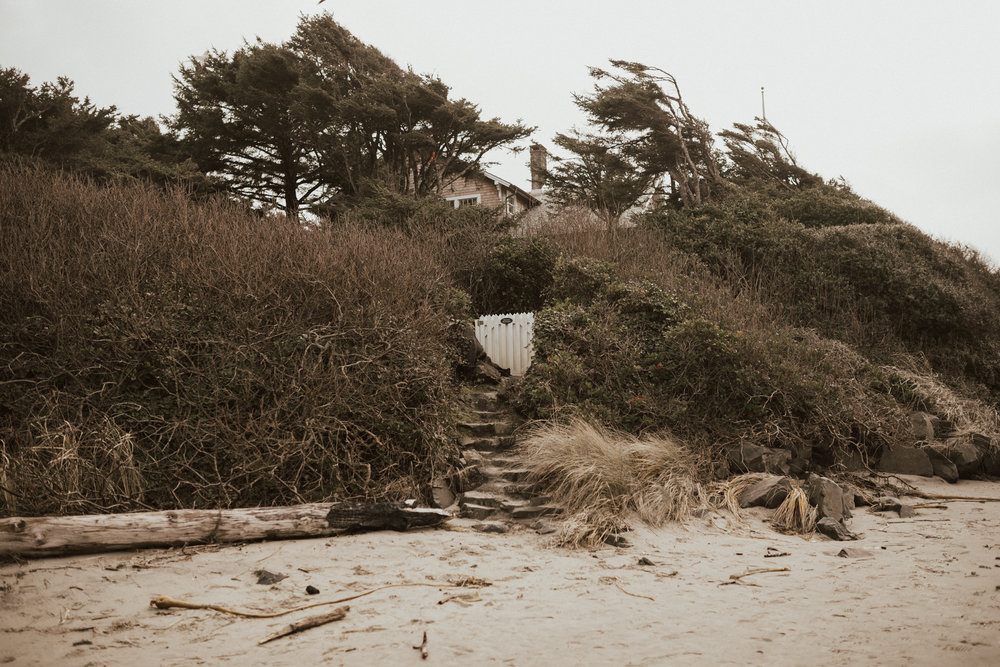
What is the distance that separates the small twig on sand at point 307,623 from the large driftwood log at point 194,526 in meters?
2.05

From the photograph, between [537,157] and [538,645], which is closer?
[538,645]

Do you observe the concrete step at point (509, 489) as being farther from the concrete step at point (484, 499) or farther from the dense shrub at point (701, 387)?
the dense shrub at point (701, 387)

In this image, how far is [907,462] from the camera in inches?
368

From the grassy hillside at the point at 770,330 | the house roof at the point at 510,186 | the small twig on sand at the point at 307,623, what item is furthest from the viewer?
the house roof at the point at 510,186

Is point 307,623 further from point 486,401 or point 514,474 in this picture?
point 486,401

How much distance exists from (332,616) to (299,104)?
15.3 metres

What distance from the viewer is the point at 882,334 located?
13.4 meters

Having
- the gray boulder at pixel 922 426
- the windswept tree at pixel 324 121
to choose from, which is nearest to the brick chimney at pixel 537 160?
the windswept tree at pixel 324 121

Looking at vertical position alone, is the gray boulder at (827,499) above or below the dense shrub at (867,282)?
below

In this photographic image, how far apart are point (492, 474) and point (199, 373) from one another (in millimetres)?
3419

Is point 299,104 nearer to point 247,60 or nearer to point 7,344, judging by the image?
point 247,60

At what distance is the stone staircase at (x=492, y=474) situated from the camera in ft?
23.8

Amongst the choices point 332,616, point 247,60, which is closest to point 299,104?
point 247,60

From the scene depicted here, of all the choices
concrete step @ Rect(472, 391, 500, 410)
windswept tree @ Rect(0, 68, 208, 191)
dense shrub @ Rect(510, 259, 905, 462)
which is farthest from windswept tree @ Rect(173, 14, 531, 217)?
dense shrub @ Rect(510, 259, 905, 462)
